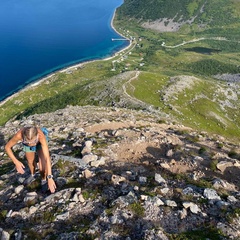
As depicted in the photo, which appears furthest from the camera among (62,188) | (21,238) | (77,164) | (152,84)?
(152,84)

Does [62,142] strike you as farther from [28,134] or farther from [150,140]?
[28,134]

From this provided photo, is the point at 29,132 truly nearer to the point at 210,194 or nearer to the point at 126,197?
the point at 126,197

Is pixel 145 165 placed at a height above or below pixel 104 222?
below

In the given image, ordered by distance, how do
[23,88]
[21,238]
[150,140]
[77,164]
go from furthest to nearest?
[23,88]
[150,140]
[77,164]
[21,238]

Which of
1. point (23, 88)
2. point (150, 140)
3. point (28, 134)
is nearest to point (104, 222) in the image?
point (28, 134)

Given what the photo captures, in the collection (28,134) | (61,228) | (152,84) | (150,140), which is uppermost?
(28,134)

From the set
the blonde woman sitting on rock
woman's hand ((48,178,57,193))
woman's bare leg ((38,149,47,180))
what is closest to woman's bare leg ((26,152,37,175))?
the blonde woman sitting on rock

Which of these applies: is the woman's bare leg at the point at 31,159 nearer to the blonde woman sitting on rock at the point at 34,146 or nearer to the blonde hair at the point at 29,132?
the blonde woman sitting on rock at the point at 34,146
